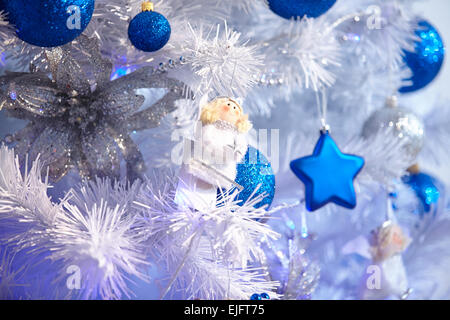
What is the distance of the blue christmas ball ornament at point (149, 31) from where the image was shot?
1.88ft

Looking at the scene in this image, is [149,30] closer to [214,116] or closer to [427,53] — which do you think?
[214,116]

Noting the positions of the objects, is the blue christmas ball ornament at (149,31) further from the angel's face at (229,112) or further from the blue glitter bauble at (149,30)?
the angel's face at (229,112)

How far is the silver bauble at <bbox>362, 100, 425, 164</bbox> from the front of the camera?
0.90 metres

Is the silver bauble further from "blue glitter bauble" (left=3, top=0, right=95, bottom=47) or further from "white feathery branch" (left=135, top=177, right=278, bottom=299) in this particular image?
"blue glitter bauble" (left=3, top=0, right=95, bottom=47)

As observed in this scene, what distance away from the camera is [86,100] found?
2.07 ft

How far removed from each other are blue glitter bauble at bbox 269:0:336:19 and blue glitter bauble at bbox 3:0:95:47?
30cm

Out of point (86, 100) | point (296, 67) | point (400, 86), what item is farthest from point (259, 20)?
point (86, 100)

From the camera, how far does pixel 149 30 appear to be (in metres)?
0.57

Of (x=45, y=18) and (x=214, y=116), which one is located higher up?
(x=45, y=18)

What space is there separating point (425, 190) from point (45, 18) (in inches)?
31.6

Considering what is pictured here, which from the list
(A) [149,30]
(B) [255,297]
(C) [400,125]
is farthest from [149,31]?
(C) [400,125]

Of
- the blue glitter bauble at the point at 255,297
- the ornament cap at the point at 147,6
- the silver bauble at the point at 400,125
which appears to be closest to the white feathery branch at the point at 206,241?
the blue glitter bauble at the point at 255,297

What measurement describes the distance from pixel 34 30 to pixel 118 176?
0.22 meters

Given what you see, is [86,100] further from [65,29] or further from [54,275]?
[54,275]
